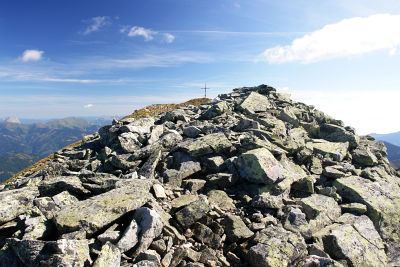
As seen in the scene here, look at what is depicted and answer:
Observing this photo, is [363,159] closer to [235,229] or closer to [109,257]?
[235,229]

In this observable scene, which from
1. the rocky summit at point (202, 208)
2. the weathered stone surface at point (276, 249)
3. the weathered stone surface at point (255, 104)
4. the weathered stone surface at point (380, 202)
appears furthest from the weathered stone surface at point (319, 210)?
the weathered stone surface at point (255, 104)

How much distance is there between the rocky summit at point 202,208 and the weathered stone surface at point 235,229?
5 cm

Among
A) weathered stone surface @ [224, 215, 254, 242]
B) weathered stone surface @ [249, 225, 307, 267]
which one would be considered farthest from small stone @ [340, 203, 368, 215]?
weathered stone surface @ [224, 215, 254, 242]

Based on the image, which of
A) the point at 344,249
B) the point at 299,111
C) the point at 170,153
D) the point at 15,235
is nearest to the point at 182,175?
the point at 170,153

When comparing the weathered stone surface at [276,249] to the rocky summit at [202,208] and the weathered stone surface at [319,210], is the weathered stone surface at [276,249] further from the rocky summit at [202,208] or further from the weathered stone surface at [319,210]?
the weathered stone surface at [319,210]

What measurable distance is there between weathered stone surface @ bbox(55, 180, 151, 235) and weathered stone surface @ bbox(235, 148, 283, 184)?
678cm

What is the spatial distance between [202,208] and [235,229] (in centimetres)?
182

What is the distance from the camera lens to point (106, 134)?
22094 mm

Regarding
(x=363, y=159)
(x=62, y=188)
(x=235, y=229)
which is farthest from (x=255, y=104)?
(x=62, y=188)

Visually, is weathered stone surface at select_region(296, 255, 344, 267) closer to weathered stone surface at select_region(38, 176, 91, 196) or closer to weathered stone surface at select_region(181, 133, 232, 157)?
weathered stone surface at select_region(181, 133, 232, 157)

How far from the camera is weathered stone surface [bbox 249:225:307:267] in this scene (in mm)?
8422

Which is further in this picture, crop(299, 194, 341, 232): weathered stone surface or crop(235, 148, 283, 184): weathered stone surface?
crop(235, 148, 283, 184): weathered stone surface

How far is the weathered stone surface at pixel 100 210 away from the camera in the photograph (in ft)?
27.3

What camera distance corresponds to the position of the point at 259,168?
13805mm
